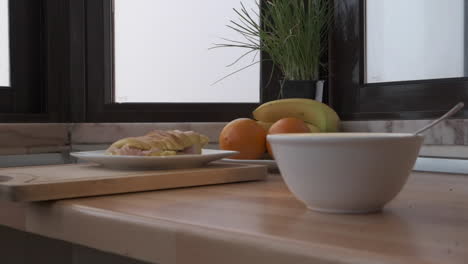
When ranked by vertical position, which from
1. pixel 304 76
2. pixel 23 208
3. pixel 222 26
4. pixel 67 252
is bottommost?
pixel 67 252

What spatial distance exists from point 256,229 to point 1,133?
111cm

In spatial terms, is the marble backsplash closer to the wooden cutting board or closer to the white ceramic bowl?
the wooden cutting board

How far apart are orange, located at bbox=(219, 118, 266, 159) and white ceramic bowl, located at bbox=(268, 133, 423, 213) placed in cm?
55

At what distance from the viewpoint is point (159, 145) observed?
→ 95 centimetres

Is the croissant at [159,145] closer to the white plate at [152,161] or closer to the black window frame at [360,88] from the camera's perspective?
the white plate at [152,161]

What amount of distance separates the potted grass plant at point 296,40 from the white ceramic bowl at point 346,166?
91 centimetres

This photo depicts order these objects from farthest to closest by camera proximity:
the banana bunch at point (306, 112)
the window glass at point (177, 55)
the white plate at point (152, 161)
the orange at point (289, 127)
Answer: the window glass at point (177, 55) → the banana bunch at point (306, 112) → the orange at point (289, 127) → the white plate at point (152, 161)

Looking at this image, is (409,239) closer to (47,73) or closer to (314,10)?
(314,10)

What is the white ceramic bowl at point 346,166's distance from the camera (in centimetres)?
52

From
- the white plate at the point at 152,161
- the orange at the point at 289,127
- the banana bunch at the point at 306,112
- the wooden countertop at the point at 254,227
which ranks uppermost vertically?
the banana bunch at the point at 306,112

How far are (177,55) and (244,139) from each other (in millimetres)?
622

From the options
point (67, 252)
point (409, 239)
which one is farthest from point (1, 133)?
point (409, 239)

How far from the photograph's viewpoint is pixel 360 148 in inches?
20.5

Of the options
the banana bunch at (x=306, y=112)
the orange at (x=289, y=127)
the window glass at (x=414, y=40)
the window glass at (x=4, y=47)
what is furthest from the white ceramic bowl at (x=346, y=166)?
the window glass at (x=4, y=47)
